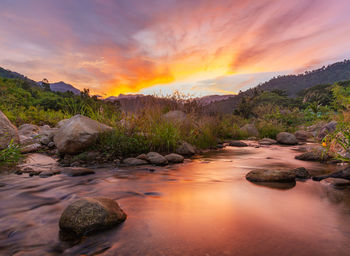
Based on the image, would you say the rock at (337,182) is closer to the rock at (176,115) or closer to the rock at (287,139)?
the rock at (176,115)

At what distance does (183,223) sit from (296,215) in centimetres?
152

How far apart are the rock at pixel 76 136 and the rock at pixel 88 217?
15.4 ft

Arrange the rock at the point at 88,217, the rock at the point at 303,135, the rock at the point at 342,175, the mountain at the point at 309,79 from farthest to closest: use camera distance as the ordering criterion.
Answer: the mountain at the point at 309,79 < the rock at the point at 303,135 < the rock at the point at 342,175 < the rock at the point at 88,217

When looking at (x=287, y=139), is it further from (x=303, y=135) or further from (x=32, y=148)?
(x=32, y=148)

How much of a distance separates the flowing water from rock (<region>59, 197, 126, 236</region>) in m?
0.09

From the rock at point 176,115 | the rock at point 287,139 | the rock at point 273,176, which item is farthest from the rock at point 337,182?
the rock at point 287,139

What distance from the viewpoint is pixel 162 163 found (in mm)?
5988

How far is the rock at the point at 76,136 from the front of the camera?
646 cm

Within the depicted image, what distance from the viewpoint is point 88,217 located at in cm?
212

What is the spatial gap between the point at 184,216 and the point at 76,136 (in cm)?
514

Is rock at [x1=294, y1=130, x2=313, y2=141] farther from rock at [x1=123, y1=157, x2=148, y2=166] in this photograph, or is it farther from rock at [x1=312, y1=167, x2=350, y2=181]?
rock at [x1=123, y1=157, x2=148, y2=166]

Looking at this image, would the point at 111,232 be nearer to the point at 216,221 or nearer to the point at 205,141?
the point at 216,221

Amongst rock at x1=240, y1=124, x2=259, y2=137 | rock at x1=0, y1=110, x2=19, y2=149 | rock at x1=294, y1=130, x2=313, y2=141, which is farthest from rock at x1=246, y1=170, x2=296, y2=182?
rock at x1=294, y1=130, x2=313, y2=141

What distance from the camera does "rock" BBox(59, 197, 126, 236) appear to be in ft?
6.84
